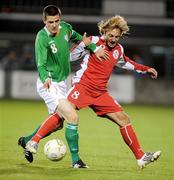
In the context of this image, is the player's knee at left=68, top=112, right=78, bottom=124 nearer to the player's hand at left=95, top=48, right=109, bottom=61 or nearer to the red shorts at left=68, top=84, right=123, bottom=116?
the red shorts at left=68, top=84, right=123, bottom=116

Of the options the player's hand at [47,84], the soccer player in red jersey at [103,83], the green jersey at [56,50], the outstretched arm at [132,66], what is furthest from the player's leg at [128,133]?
the player's hand at [47,84]

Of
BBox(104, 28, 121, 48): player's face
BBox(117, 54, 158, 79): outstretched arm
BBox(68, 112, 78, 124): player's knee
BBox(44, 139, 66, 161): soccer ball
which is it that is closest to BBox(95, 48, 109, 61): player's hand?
BBox(104, 28, 121, 48): player's face

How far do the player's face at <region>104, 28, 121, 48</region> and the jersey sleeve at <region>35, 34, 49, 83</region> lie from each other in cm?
81

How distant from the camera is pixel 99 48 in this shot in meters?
8.77

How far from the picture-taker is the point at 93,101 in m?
8.84

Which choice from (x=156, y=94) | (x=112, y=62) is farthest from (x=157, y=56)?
(x=112, y=62)

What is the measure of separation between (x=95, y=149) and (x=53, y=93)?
250 cm

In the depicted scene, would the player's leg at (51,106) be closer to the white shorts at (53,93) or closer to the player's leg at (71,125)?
the white shorts at (53,93)

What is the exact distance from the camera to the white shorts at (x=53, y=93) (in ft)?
28.3

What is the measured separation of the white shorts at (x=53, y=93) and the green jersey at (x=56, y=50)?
9cm

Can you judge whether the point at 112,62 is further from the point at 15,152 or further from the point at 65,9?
the point at 65,9

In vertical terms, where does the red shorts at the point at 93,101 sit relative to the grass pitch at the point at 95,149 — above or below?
above

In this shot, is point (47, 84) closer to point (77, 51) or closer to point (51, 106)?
point (51, 106)

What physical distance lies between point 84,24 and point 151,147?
17943mm
